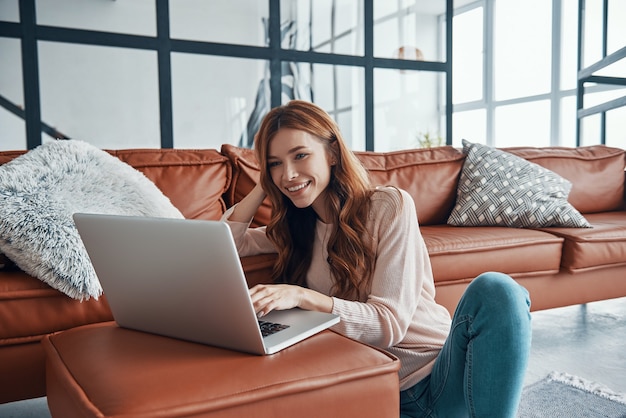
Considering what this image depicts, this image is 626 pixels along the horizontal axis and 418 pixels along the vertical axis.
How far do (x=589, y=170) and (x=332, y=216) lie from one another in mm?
2173

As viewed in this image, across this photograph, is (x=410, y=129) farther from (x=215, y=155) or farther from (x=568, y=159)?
(x=215, y=155)

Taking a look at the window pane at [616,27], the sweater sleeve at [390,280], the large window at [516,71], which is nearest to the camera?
the sweater sleeve at [390,280]

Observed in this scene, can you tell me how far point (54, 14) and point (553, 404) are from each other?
3.59m

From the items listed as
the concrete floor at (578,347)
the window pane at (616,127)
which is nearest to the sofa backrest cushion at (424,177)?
the concrete floor at (578,347)

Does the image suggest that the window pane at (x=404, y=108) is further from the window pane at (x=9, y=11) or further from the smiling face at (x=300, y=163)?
the smiling face at (x=300, y=163)

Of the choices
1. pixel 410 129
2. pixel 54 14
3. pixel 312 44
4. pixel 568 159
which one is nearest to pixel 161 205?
pixel 568 159

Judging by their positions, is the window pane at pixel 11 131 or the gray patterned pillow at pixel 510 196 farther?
the window pane at pixel 11 131

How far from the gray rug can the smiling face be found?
92cm

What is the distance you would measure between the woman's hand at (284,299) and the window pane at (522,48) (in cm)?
652

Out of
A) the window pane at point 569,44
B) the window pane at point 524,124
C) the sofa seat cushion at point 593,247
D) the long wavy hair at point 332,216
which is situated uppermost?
the window pane at point 569,44

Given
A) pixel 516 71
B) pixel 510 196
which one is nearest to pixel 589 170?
pixel 510 196

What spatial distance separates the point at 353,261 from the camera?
126 centimetres

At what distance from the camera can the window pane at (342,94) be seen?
4.34m

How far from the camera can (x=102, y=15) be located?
3.64 metres
